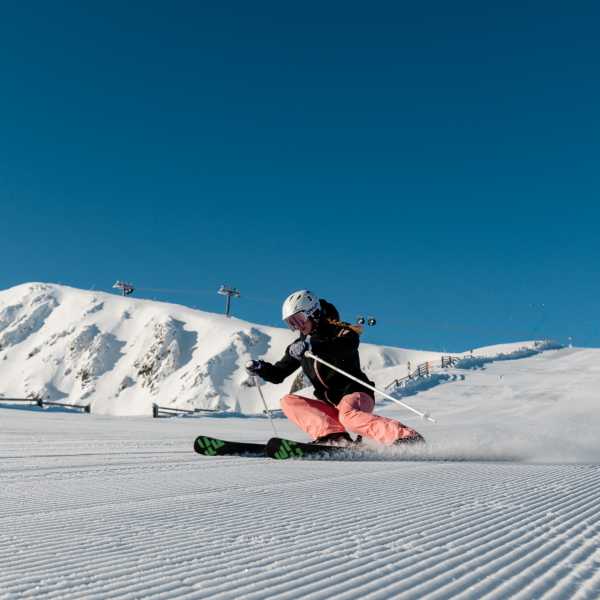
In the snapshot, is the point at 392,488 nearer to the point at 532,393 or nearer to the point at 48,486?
the point at 48,486

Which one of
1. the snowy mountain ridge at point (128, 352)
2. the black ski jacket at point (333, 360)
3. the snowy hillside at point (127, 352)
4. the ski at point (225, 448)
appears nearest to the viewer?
the ski at point (225, 448)

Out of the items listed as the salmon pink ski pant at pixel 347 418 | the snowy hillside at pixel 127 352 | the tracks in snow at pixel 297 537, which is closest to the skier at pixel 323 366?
the salmon pink ski pant at pixel 347 418

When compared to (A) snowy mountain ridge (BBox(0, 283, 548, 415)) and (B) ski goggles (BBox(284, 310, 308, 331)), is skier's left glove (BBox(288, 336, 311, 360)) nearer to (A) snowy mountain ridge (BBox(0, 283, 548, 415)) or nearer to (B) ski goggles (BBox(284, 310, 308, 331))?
(B) ski goggles (BBox(284, 310, 308, 331))

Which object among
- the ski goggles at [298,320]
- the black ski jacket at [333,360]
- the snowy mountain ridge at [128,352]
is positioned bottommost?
the black ski jacket at [333,360]

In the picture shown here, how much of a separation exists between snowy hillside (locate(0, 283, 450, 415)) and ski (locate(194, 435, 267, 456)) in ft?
222

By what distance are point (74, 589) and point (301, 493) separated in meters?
1.49

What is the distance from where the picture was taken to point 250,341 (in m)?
81.8

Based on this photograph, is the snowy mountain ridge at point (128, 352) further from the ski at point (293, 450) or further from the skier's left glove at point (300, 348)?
the ski at point (293, 450)

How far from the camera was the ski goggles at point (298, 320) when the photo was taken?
5.58m

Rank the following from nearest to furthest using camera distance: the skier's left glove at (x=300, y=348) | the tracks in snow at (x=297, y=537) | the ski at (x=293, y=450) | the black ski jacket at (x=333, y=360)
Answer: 1. the tracks in snow at (x=297, y=537)
2. the ski at (x=293, y=450)
3. the black ski jacket at (x=333, y=360)
4. the skier's left glove at (x=300, y=348)

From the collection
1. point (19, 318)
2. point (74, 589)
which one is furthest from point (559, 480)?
point (19, 318)

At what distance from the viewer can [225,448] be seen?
4859mm

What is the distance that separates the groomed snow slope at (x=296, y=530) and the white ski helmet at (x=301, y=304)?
1.85 m

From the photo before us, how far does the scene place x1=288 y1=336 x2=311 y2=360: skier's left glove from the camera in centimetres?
570
